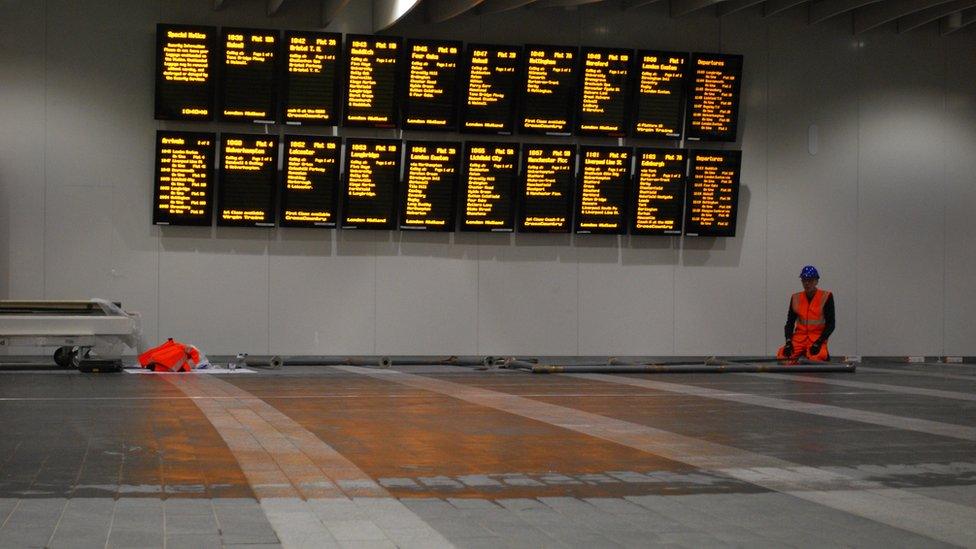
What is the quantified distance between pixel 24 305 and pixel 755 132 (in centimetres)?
1054

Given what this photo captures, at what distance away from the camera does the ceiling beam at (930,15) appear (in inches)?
691

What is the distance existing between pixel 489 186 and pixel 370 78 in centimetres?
220

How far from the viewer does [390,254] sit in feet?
57.6

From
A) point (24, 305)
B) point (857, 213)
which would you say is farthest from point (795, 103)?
point (24, 305)

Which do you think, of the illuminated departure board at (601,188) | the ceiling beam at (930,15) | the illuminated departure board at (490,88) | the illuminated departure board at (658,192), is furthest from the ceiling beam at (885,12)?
the illuminated departure board at (490,88)

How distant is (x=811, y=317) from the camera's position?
54.6ft

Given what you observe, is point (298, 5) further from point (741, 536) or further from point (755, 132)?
point (741, 536)

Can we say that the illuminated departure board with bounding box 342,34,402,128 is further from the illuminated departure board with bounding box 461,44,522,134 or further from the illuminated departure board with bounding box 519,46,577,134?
the illuminated departure board with bounding box 519,46,577,134

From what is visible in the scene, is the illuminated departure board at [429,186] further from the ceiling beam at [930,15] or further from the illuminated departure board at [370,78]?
the ceiling beam at [930,15]

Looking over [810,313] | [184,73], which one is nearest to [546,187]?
[810,313]

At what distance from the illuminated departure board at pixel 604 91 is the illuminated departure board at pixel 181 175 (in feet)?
17.0

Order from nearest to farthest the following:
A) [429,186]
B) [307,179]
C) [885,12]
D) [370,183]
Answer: [307,179] → [370,183] → [429,186] → [885,12]

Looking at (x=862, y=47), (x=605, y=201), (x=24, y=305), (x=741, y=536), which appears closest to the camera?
(x=741, y=536)

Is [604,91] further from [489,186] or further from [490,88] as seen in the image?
[489,186]
